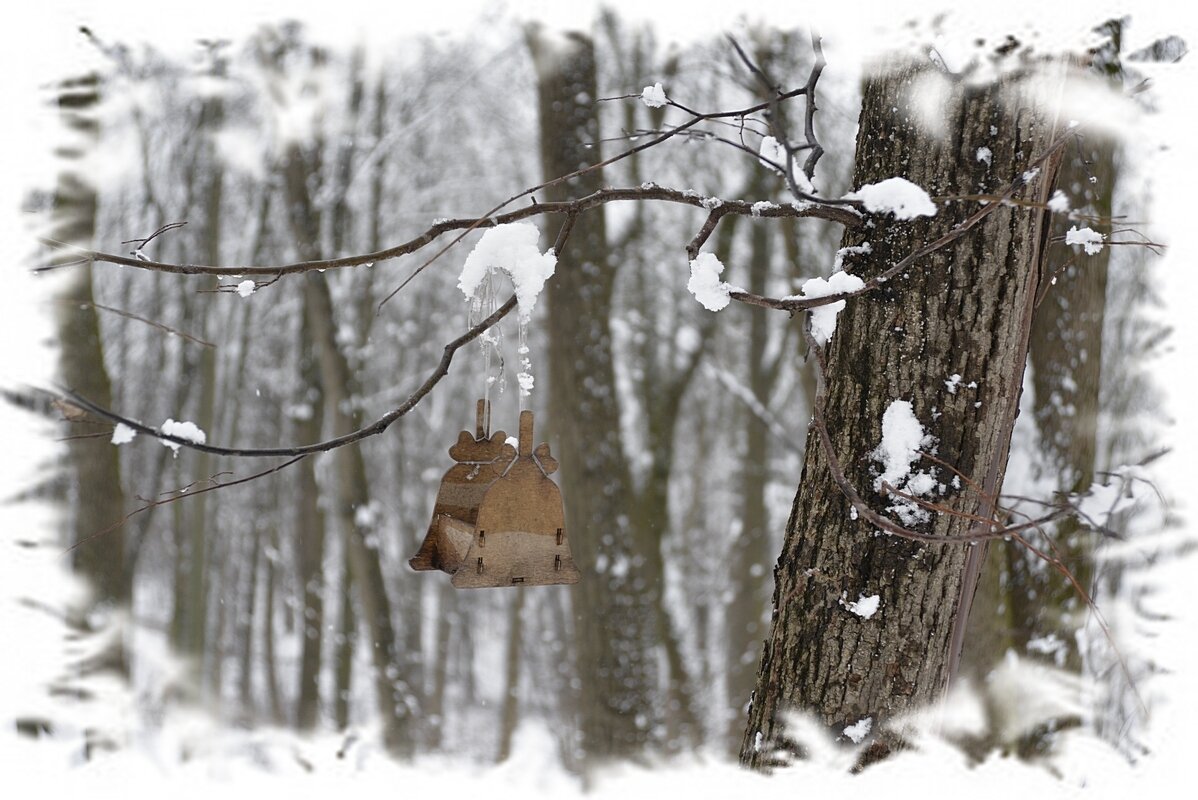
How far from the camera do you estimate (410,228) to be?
30.4ft

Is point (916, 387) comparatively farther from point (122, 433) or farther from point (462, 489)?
point (122, 433)

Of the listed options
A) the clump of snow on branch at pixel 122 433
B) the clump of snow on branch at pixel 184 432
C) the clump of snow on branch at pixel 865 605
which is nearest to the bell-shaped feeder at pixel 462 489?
the clump of snow on branch at pixel 184 432

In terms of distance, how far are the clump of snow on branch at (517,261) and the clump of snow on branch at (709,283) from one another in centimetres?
33

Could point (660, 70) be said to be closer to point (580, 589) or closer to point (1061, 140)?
point (580, 589)

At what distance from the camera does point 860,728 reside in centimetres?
214

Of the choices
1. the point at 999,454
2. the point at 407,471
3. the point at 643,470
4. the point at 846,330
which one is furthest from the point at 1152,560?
the point at 407,471

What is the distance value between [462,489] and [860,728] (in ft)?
3.80

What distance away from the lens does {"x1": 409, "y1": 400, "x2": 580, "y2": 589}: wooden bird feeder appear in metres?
2.09

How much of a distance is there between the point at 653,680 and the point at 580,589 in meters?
0.76

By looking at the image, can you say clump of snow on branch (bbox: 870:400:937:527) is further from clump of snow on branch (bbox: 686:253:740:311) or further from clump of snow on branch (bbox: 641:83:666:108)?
clump of snow on branch (bbox: 641:83:666:108)

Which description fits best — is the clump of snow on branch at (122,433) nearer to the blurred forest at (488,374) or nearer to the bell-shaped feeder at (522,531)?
the blurred forest at (488,374)

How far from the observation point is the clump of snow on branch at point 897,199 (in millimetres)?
1975

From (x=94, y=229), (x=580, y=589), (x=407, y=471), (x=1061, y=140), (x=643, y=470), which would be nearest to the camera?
(x=1061, y=140)

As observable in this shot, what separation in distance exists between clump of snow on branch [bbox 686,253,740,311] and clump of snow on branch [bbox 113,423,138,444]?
117 cm
